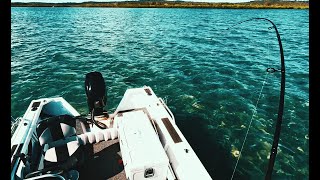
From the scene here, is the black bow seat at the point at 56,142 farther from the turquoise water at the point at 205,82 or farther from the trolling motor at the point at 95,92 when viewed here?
the turquoise water at the point at 205,82

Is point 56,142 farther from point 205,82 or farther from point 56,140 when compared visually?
point 205,82

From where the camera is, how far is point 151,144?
4.34 m

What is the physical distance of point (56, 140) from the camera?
17.6ft

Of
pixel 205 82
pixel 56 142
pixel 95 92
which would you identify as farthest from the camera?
pixel 205 82

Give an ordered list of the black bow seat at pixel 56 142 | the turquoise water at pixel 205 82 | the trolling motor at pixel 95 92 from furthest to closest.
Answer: the turquoise water at pixel 205 82, the trolling motor at pixel 95 92, the black bow seat at pixel 56 142

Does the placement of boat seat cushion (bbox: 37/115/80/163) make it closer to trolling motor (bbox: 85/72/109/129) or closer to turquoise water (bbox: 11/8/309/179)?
trolling motor (bbox: 85/72/109/129)

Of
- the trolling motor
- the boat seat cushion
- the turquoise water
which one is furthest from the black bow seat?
the turquoise water

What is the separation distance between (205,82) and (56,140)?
337 inches

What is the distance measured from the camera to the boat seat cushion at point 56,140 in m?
5.07

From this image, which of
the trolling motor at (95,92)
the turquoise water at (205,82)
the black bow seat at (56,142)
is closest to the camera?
the black bow seat at (56,142)

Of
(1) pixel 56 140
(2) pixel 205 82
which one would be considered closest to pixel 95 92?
(1) pixel 56 140

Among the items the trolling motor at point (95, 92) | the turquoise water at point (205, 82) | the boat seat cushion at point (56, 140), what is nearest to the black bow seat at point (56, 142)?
the boat seat cushion at point (56, 140)

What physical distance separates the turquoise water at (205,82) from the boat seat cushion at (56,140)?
3.55 m

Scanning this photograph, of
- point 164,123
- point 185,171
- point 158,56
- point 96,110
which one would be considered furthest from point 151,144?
point 158,56
